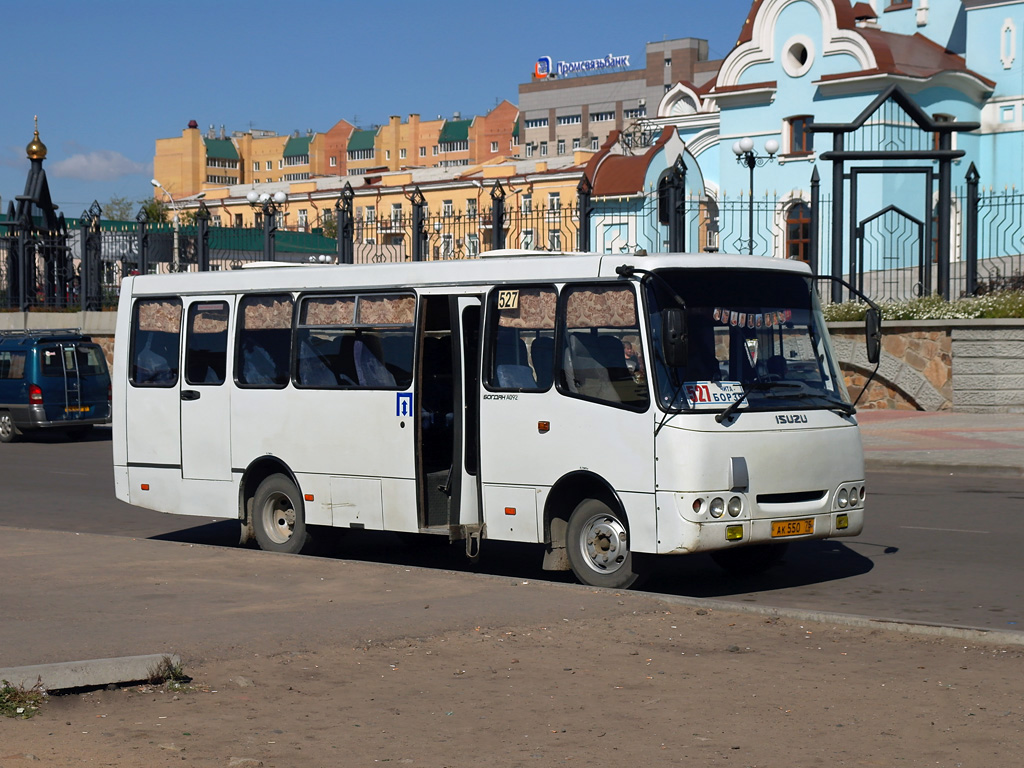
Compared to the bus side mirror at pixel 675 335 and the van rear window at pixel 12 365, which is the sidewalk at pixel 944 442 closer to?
the bus side mirror at pixel 675 335

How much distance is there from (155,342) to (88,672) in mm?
6828

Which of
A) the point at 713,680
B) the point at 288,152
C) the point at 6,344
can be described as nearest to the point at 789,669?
the point at 713,680

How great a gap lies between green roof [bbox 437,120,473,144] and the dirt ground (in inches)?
6256

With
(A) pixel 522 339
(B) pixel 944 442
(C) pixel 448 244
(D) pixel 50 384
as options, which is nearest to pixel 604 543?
(A) pixel 522 339

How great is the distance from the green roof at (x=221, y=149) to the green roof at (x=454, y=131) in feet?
94.2

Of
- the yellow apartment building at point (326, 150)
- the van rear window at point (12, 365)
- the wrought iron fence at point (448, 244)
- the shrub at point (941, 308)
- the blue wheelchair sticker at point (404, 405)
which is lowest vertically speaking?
the blue wheelchair sticker at point (404, 405)

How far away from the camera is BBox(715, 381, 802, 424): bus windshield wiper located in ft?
30.9

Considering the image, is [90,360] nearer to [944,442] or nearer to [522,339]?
[944,442]

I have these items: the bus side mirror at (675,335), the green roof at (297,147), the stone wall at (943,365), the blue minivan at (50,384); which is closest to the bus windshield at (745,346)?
the bus side mirror at (675,335)

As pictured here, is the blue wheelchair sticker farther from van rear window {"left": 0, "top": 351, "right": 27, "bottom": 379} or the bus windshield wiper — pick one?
van rear window {"left": 0, "top": 351, "right": 27, "bottom": 379}

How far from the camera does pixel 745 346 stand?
32.2 ft

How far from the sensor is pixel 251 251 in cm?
3294

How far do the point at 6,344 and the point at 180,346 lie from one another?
16.1m

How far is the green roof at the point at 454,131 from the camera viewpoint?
164250 mm
